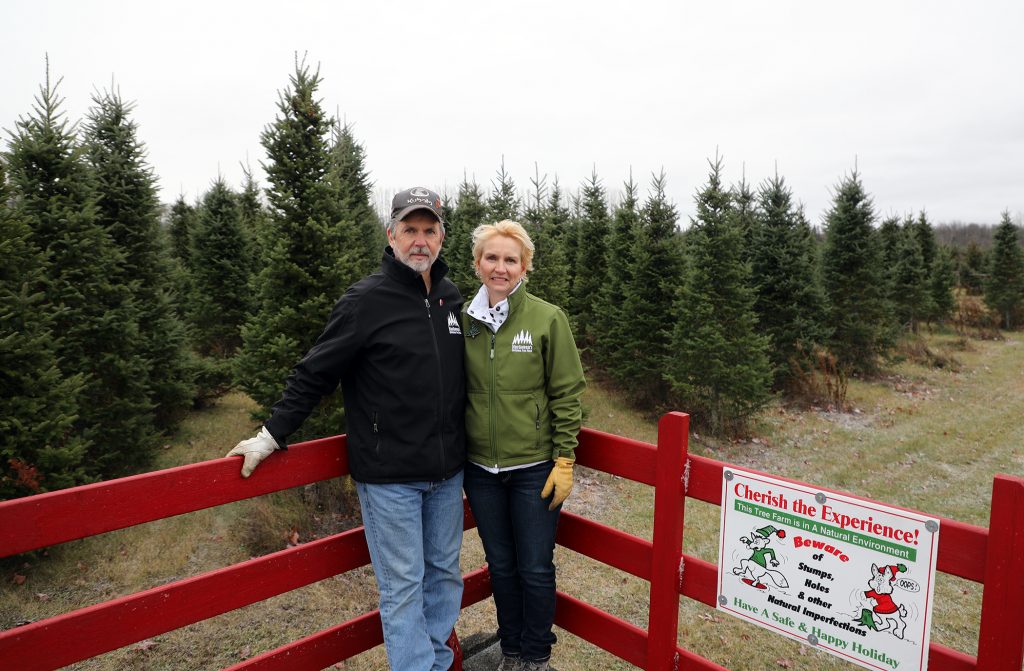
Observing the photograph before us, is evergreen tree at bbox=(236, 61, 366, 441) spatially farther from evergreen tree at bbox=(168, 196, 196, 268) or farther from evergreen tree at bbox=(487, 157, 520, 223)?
evergreen tree at bbox=(168, 196, 196, 268)

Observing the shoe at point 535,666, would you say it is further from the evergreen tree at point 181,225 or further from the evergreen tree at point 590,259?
the evergreen tree at point 181,225

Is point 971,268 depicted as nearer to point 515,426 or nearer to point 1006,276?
point 1006,276

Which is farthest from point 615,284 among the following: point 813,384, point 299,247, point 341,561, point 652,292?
point 341,561

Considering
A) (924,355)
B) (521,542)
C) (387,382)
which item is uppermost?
(387,382)

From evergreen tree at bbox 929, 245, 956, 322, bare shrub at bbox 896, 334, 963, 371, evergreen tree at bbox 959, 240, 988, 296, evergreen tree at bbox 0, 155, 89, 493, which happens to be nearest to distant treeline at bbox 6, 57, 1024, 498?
evergreen tree at bbox 0, 155, 89, 493

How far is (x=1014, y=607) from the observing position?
81.6 inches

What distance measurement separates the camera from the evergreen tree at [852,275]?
1684 cm

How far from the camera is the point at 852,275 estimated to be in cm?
1694

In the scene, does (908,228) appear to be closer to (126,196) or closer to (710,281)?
(710,281)

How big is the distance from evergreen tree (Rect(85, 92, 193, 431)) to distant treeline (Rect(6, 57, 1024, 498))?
4 centimetres

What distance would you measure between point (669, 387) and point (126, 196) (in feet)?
36.1

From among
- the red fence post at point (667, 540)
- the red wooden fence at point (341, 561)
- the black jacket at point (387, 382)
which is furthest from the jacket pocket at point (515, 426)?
the red fence post at point (667, 540)

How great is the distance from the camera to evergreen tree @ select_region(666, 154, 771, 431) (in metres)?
11.5

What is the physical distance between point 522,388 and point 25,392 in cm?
597
